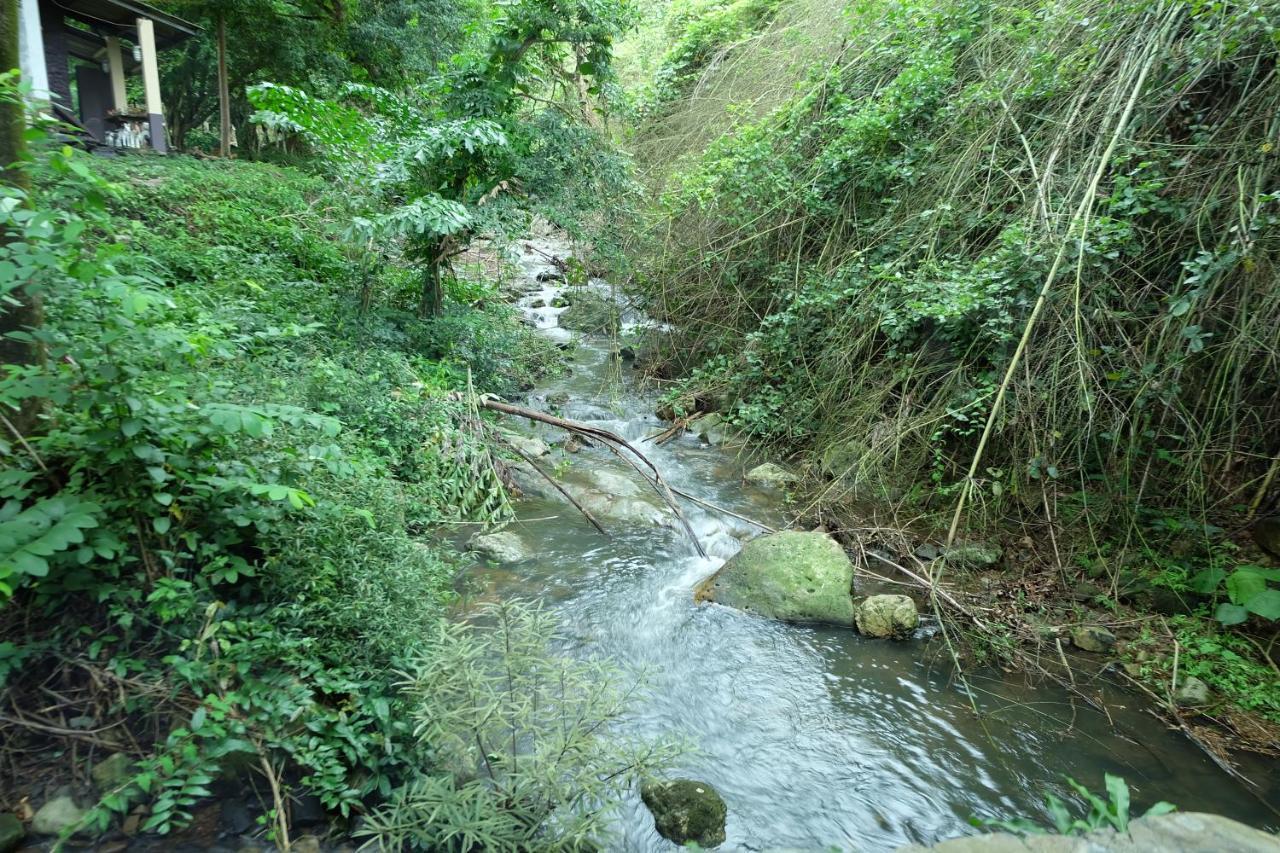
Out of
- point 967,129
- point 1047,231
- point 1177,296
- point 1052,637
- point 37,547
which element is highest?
point 967,129

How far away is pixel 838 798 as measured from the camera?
3262 mm

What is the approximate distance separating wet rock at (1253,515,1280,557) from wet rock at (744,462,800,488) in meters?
3.30

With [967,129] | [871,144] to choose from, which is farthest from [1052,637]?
[871,144]

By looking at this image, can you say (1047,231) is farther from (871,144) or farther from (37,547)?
(37,547)

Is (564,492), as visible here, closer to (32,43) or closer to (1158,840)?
(1158,840)

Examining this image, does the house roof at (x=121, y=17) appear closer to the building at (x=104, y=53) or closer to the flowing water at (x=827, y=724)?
the building at (x=104, y=53)

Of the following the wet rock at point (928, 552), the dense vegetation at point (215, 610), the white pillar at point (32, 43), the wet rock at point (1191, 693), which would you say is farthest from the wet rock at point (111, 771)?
the white pillar at point (32, 43)

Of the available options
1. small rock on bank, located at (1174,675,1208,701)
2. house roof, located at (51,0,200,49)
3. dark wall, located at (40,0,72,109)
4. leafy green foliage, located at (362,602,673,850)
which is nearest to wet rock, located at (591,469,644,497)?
leafy green foliage, located at (362,602,673,850)

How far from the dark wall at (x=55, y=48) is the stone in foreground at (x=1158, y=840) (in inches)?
571

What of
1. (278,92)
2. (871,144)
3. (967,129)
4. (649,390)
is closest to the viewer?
(278,92)

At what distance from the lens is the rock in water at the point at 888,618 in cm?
445

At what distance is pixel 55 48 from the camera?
10523 millimetres

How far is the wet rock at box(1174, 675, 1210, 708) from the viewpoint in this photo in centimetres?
384

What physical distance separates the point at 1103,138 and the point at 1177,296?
1424 millimetres
